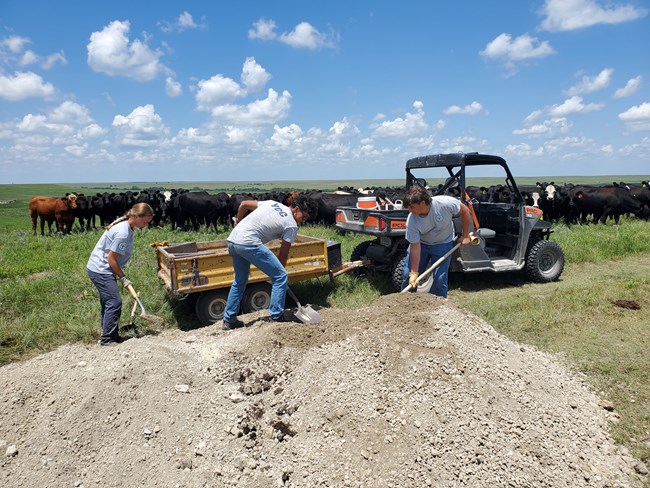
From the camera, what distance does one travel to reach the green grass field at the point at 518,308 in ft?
15.6

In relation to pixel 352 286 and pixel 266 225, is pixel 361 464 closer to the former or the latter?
pixel 266 225

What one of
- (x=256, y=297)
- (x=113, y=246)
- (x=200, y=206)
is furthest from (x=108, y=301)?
(x=200, y=206)

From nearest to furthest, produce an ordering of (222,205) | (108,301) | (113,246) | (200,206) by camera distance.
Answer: (113,246)
(108,301)
(200,206)
(222,205)

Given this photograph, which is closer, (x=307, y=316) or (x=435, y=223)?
(x=307, y=316)

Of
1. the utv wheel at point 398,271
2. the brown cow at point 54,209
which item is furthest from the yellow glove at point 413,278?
the brown cow at point 54,209

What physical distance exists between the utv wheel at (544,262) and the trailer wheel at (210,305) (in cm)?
539

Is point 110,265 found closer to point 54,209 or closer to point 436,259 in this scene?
point 436,259

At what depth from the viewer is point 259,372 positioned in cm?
420

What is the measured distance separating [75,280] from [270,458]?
632cm

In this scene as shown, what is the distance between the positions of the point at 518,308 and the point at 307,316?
3316mm

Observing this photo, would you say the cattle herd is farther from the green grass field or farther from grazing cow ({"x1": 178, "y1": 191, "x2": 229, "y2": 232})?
the green grass field

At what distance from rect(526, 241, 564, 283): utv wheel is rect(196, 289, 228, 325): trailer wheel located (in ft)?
17.7

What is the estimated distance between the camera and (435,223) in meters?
5.52

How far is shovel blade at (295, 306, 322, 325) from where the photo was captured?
5319 millimetres
